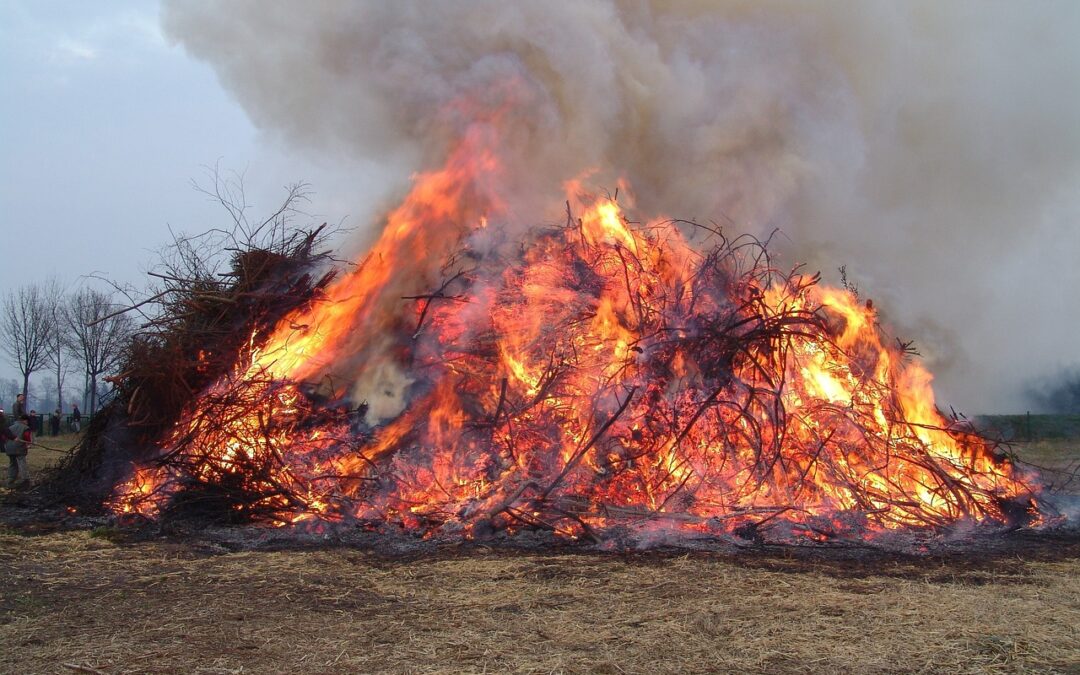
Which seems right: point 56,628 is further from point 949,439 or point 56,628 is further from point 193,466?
point 949,439

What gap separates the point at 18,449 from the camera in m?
10.9

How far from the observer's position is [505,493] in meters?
7.59

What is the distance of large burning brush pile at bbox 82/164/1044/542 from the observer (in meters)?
7.62

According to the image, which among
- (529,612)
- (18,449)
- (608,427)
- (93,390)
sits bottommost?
(529,612)

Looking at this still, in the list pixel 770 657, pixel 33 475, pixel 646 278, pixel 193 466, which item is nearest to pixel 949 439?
pixel 646 278

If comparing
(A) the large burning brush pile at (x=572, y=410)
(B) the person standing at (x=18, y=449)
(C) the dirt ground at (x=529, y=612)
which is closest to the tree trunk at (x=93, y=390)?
(B) the person standing at (x=18, y=449)

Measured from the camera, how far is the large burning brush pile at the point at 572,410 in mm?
7617

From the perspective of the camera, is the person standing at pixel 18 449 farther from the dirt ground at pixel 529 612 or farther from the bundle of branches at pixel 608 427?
the dirt ground at pixel 529 612

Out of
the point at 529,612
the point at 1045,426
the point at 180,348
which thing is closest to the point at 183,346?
the point at 180,348

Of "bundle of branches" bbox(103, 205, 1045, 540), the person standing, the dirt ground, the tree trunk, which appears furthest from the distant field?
the tree trunk

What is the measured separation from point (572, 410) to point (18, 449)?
8260 millimetres

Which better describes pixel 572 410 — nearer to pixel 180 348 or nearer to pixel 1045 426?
pixel 180 348

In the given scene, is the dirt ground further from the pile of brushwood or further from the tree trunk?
the tree trunk

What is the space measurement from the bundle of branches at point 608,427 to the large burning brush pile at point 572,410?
25 millimetres
